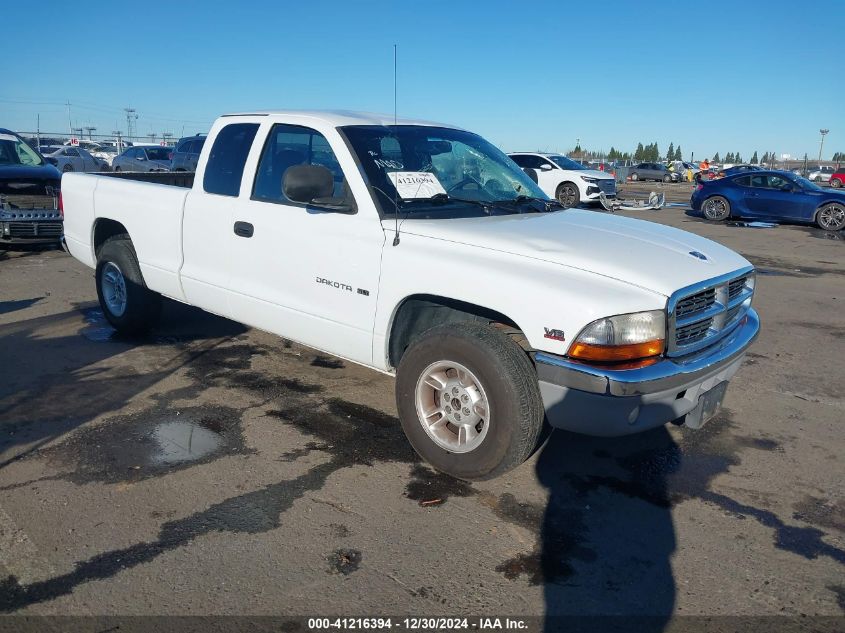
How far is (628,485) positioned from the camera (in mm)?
4031

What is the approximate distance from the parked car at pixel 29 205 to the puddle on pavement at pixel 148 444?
7.18 metres

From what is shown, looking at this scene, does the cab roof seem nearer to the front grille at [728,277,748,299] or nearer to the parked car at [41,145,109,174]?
the front grille at [728,277,748,299]

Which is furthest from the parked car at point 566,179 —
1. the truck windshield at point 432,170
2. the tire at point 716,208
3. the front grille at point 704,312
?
the front grille at point 704,312

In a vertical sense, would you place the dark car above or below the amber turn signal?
above

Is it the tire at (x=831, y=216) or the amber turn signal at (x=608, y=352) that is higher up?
the amber turn signal at (x=608, y=352)

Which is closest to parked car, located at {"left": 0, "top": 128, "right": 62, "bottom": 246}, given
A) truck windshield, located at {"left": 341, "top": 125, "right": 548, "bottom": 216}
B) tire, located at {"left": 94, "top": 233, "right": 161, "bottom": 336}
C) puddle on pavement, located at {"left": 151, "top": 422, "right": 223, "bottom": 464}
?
tire, located at {"left": 94, "top": 233, "right": 161, "bottom": 336}

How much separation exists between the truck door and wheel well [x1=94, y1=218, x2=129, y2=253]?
2088mm

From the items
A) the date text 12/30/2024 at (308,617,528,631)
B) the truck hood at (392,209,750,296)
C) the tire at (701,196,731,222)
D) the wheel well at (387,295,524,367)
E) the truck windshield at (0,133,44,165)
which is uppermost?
the truck windshield at (0,133,44,165)

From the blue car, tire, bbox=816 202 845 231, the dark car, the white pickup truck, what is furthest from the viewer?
the dark car

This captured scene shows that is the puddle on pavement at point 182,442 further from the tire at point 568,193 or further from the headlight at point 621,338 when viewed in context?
the tire at point 568,193

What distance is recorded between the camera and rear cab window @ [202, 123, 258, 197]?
508 centimetres

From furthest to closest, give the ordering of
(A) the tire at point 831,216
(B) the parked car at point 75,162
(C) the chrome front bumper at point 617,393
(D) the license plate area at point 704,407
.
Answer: (B) the parked car at point 75,162, (A) the tire at point 831,216, (D) the license plate area at point 704,407, (C) the chrome front bumper at point 617,393

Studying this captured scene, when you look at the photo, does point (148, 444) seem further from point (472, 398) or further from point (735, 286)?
point (735, 286)

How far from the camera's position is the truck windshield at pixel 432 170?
14.3ft
